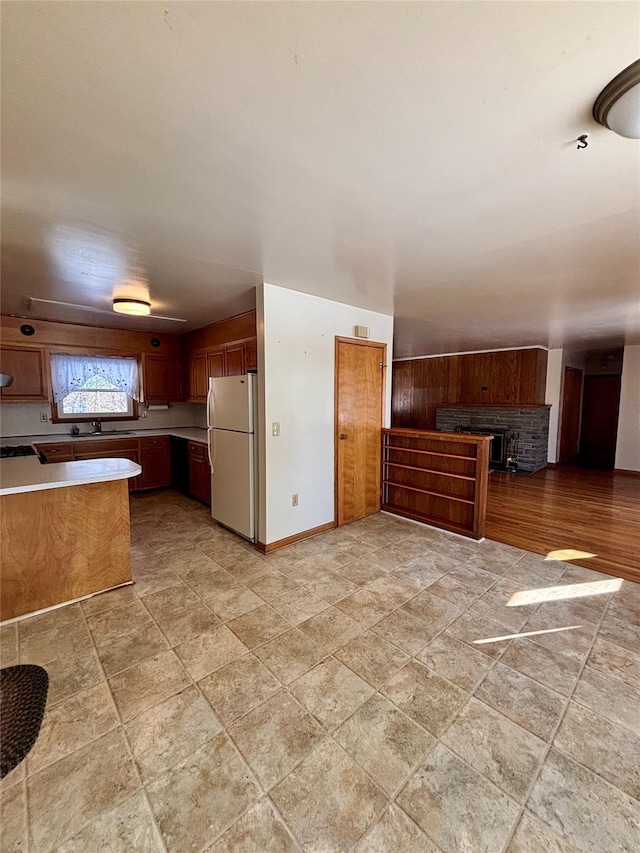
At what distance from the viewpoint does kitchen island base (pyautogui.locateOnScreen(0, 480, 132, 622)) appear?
237 cm

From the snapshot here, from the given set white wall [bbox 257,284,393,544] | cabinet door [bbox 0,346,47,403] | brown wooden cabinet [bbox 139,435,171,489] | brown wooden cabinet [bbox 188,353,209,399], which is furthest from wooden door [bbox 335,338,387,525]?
cabinet door [bbox 0,346,47,403]

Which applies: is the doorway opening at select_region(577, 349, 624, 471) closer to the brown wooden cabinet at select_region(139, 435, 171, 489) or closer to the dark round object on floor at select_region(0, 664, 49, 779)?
the brown wooden cabinet at select_region(139, 435, 171, 489)

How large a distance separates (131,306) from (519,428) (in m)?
6.74

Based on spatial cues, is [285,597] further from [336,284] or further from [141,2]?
[141,2]

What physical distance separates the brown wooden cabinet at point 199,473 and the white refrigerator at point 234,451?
51cm

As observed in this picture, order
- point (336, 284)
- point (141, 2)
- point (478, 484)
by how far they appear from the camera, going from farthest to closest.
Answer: point (478, 484) < point (336, 284) < point (141, 2)

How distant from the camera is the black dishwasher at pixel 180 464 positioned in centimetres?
512

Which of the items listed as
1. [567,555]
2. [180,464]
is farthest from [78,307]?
[567,555]

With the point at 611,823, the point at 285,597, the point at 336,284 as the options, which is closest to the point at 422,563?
the point at 285,597

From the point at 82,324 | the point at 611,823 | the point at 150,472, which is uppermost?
the point at 82,324

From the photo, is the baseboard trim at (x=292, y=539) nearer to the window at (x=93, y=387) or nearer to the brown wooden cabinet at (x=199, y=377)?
the brown wooden cabinet at (x=199, y=377)

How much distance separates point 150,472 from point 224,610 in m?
3.35

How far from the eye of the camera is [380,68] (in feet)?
3.42

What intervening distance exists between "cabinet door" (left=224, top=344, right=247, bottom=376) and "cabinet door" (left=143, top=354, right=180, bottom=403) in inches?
63.2
